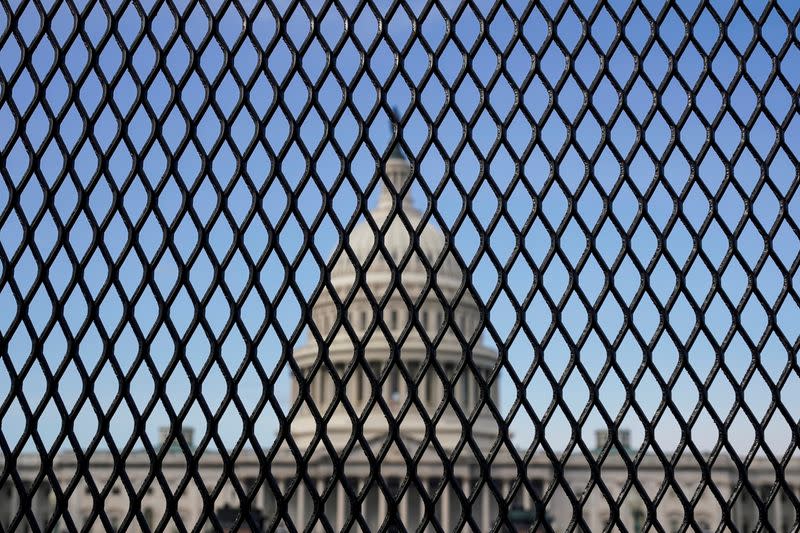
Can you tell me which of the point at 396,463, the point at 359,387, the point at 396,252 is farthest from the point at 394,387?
the point at 396,252

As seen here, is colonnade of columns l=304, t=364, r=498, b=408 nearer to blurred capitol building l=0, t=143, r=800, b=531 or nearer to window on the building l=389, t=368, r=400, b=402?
window on the building l=389, t=368, r=400, b=402

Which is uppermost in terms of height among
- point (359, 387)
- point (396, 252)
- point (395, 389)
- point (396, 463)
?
point (396, 252)

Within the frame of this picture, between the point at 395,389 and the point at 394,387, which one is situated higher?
the point at 395,389

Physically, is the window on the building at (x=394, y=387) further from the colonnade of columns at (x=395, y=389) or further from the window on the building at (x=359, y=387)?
the window on the building at (x=359, y=387)

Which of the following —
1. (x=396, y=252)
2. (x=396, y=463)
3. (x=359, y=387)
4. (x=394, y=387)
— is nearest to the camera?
(x=396, y=252)

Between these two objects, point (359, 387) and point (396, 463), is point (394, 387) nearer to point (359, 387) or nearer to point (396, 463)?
point (359, 387)

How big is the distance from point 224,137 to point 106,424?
75 centimetres

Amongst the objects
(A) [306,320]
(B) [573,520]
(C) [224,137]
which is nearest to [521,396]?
(B) [573,520]

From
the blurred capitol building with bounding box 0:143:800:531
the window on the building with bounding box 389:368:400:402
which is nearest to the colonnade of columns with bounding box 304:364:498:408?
the window on the building with bounding box 389:368:400:402

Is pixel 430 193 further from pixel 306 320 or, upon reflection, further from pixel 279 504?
pixel 279 504

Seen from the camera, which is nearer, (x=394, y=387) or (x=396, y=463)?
(x=394, y=387)

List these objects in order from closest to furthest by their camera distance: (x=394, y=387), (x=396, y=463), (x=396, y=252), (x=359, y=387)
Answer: (x=396, y=252) → (x=394, y=387) → (x=396, y=463) → (x=359, y=387)

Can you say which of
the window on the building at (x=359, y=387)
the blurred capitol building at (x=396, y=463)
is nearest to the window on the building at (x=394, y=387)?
the blurred capitol building at (x=396, y=463)

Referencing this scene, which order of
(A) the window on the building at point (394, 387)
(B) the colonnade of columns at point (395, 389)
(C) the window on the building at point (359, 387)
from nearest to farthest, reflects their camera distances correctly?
(B) the colonnade of columns at point (395, 389) < (A) the window on the building at point (394, 387) < (C) the window on the building at point (359, 387)
